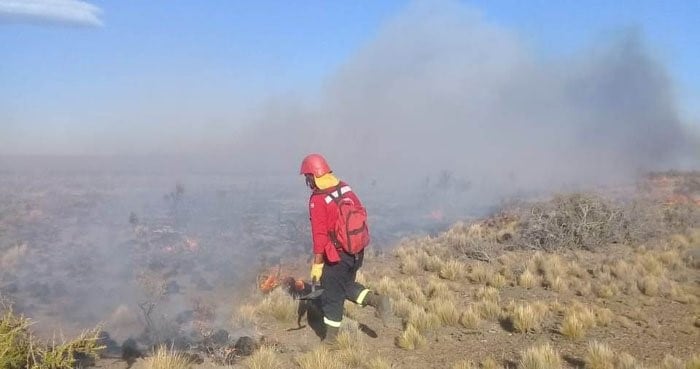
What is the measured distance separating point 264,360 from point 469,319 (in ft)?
9.50

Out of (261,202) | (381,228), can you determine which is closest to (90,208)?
(261,202)

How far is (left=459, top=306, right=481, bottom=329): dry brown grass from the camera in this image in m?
7.34

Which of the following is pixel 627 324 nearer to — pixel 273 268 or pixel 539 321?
pixel 539 321

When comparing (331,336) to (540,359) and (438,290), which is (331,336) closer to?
(540,359)

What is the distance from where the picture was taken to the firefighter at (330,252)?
589 centimetres

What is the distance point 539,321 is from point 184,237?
10030 mm

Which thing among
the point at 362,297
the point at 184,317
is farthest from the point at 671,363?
the point at 184,317

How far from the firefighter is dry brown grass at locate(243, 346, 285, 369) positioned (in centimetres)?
67

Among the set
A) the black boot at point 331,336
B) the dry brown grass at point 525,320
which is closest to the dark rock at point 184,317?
the black boot at point 331,336

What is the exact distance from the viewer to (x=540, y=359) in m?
5.61

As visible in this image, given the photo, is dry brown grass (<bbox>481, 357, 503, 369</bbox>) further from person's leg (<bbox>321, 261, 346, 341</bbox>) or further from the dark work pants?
person's leg (<bbox>321, 261, 346, 341</bbox>)

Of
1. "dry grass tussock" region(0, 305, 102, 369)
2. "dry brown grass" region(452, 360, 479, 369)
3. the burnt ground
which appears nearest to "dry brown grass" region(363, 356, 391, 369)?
the burnt ground

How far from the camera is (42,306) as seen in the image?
9.59 metres

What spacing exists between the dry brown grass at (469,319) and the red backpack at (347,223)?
2.28 meters
